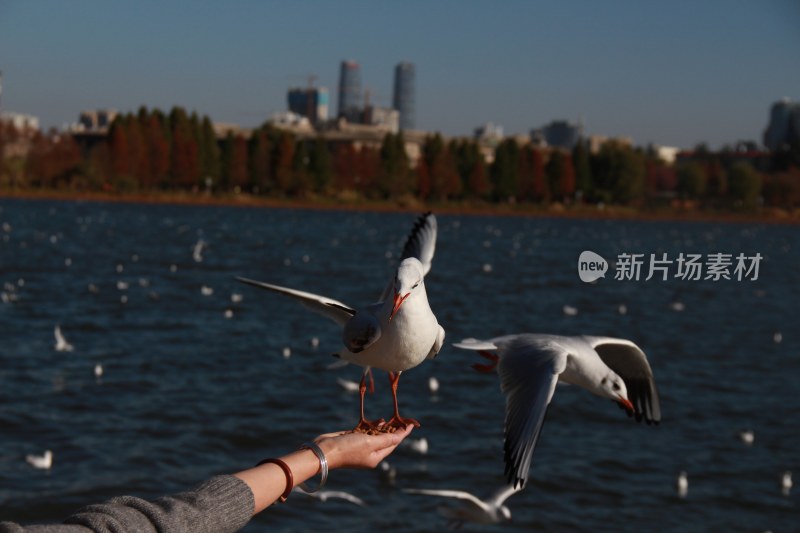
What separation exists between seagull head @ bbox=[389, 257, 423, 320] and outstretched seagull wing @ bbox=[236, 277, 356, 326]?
164 millimetres

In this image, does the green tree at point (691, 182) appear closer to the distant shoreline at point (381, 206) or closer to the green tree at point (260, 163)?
the distant shoreline at point (381, 206)

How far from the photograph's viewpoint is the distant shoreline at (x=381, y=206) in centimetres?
9644

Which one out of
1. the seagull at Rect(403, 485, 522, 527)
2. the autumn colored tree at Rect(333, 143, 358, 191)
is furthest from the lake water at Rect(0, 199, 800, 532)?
the autumn colored tree at Rect(333, 143, 358, 191)

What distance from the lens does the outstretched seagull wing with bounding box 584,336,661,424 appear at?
111 inches

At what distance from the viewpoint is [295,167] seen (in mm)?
98750

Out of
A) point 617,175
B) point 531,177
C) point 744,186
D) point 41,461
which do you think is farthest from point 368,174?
point 41,461

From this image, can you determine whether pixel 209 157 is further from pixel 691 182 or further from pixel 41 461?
pixel 41 461

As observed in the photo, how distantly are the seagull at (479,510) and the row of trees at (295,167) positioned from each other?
81.8 m

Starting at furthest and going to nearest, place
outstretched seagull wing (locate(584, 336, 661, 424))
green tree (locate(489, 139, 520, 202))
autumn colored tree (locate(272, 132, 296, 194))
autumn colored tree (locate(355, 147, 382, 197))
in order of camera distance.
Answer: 1. green tree (locate(489, 139, 520, 202))
2. autumn colored tree (locate(355, 147, 382, 197))
3. autumn colored tree (locate(272, 132, 296, 194))
4. outstretched seagull wing (locate(584, 336, 661, 424))

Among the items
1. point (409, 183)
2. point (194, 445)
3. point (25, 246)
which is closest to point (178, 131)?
point (409, 183)

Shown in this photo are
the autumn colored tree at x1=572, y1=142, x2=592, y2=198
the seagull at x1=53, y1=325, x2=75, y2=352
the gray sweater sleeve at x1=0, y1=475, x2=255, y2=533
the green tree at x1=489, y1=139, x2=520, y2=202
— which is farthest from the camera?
the autumn colored tree at x1=572, y1=142, x2=592, y2=198

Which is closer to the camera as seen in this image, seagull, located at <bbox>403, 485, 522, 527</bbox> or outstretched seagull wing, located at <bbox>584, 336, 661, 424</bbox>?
outstretched seagull wing, located at <bbox>584, 336, 661, 424</bbox>

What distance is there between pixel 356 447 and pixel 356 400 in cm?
1511

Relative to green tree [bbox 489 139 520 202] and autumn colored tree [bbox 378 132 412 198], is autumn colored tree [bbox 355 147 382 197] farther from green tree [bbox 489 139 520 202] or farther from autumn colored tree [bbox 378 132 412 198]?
green tree [bbox 489 139 520 202]
